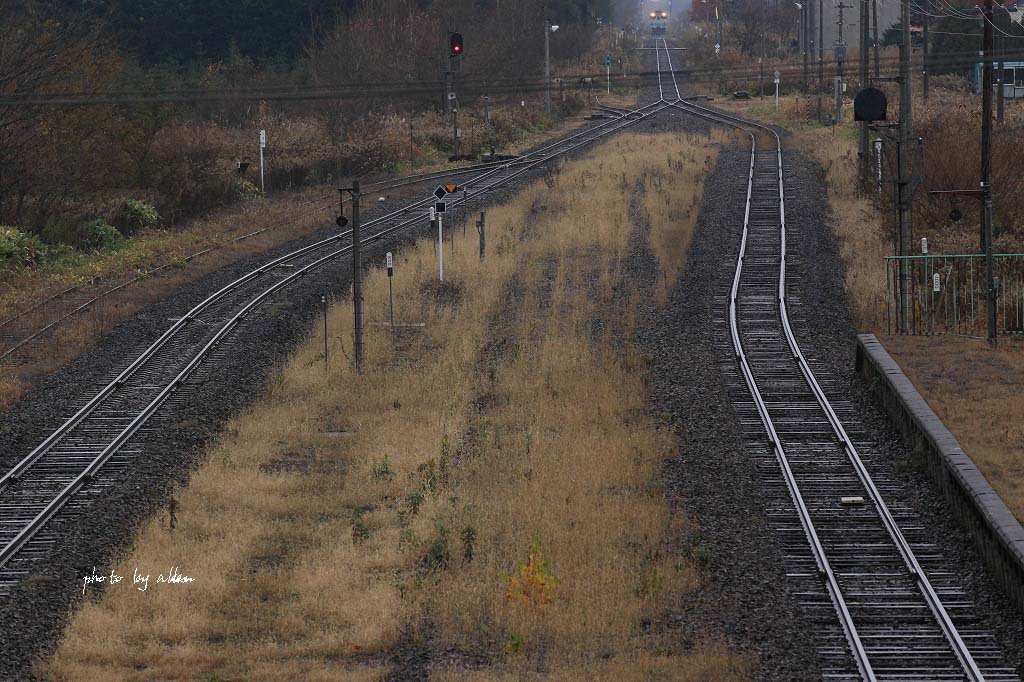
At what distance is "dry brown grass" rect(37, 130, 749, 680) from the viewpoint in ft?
38.9

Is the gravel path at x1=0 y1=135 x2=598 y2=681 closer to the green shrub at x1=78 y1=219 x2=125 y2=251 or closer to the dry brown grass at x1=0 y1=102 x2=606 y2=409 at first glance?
the dry brown grass at x1=0 y1=102 x2=606 y2=409

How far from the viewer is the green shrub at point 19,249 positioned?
3081 centimetres

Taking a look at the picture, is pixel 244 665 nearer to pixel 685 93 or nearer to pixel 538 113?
pixel 538 113

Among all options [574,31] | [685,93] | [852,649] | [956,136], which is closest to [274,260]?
[956,136]

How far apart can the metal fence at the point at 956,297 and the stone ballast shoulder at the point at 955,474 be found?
127 inches

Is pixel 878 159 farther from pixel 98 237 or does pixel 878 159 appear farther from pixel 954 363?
pixel 98 237

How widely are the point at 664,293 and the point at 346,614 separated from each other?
1619cm

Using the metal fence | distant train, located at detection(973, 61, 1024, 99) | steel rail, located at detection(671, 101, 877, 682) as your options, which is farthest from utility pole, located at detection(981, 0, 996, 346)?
distant train, located at detection(973, 61, 1024, 99)

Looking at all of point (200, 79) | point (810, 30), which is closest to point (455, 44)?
point (200, 79)

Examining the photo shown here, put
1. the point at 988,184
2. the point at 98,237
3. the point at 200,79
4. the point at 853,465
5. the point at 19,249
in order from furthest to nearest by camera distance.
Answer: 1. the point at 200,79
2. the point at 98,237
3. the point at 19,249
4. the point at 988,184
5. the point at 853,465

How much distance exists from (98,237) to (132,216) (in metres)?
3.47

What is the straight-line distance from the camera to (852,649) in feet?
36.9

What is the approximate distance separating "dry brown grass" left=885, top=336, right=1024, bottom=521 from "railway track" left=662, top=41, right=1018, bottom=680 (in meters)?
1.21

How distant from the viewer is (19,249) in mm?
31266
